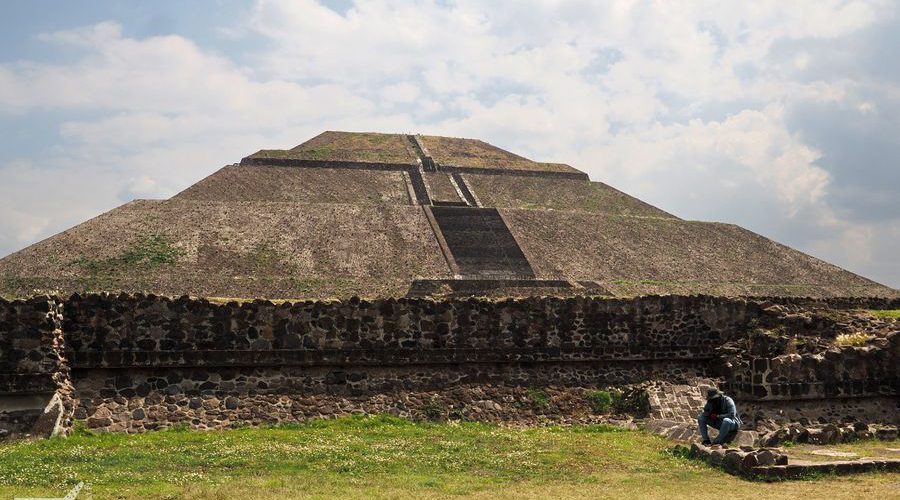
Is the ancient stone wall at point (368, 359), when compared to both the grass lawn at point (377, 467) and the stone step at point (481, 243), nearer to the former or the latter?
the grass lawn at point (377, 467)

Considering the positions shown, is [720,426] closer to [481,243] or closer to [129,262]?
[129,262]

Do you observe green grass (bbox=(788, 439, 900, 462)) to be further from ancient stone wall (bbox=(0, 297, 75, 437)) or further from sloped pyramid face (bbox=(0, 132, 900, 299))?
sloped pyramid face (bbox=(0, 132, 900, 299))

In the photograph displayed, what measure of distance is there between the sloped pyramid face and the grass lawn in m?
24.9

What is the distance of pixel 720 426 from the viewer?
12.8 metres

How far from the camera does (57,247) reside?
49125mm

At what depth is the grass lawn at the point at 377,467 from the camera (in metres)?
9.85

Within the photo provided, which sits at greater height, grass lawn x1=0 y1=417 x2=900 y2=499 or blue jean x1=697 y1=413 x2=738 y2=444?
blue jean x1=697 y1=413 x2=738 y2=444

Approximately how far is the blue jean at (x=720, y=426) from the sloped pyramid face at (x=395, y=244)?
27.8 metres

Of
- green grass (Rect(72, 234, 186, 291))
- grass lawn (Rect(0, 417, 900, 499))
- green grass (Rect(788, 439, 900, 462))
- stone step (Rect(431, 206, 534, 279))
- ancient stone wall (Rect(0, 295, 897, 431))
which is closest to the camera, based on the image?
grass lawn (Rect(0, 417, 900, 499))

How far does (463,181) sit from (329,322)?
61.0 meters

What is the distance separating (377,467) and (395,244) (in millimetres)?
43480

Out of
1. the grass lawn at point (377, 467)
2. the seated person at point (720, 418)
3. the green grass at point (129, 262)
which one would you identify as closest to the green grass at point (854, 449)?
the seated person at point (720, 418)

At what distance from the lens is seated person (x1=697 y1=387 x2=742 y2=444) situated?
12.6 metres

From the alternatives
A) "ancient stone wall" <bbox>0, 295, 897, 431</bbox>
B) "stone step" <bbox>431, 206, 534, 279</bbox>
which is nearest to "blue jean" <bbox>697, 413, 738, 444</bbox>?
"ancient stone wall" <bbox>0, 295, 897, 431</bbox>
